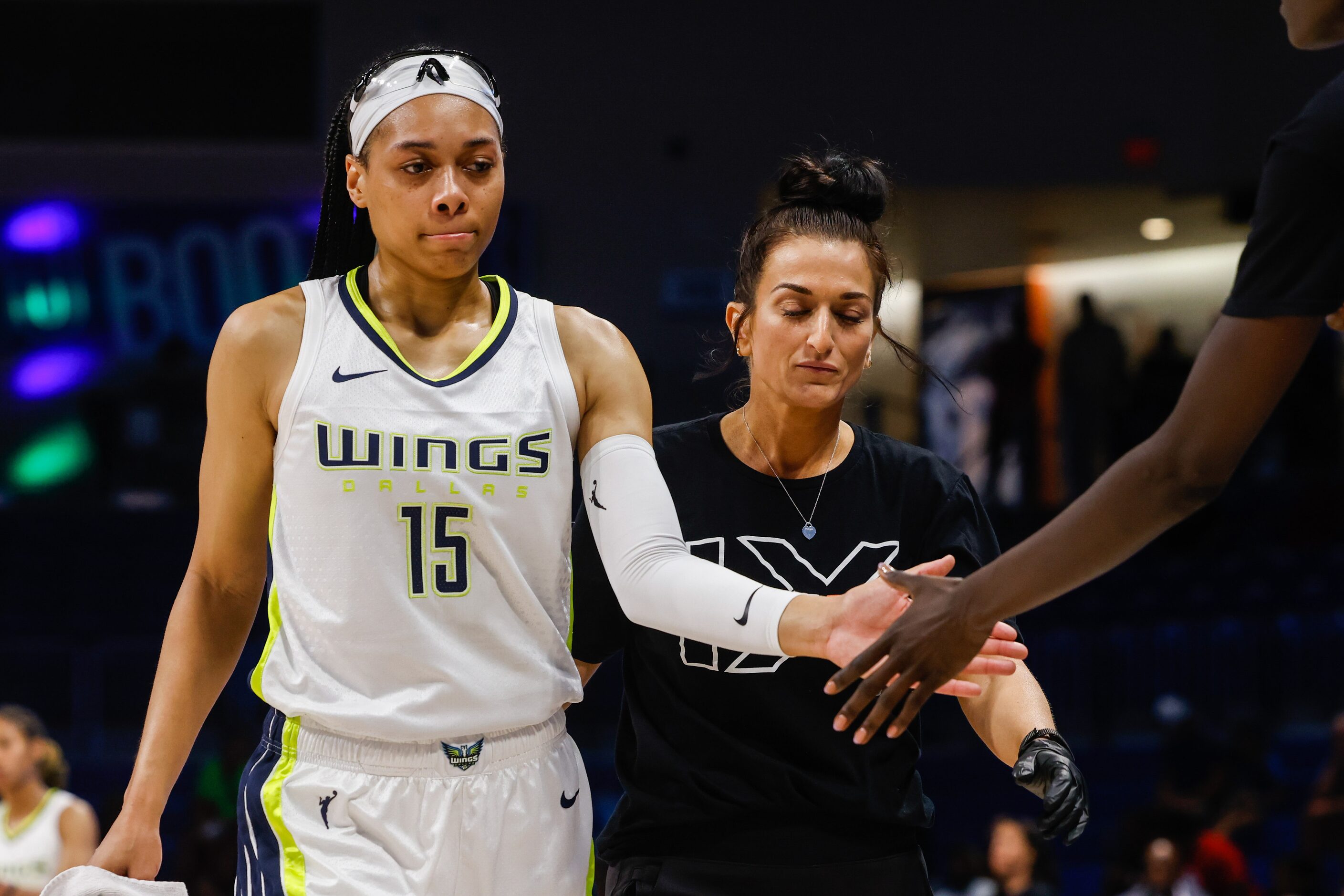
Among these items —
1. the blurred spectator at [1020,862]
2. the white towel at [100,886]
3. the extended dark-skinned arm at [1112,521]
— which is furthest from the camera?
the blurred spectator at [1020,862]

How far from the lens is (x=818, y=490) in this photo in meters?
2.65

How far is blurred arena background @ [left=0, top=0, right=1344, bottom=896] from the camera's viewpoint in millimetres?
8984

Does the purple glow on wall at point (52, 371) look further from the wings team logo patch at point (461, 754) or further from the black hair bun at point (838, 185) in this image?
the wings team logo patch at point (461, 754)

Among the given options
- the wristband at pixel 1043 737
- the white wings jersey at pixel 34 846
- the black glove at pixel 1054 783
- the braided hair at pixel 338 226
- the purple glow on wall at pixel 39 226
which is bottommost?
the white wings jersey at pixel 34 846

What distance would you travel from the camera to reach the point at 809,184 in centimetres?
276

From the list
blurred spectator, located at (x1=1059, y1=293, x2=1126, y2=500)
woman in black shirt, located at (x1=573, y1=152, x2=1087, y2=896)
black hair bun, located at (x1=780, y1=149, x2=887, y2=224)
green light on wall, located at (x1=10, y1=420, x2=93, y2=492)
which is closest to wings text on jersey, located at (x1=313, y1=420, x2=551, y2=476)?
woman in black shirt, located at (x1=573, y1=152, x2=1087, y2=896)

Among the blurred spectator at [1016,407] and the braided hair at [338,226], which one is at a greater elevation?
the blurred spectator at [1016,407]

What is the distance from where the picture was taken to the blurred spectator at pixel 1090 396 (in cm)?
1044

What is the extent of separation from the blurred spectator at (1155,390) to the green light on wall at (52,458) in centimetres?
693

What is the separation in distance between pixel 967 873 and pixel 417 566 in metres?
5.50

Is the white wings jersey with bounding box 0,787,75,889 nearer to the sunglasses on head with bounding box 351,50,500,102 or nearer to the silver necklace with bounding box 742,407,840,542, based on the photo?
the silver necklace with bounding box 742,407,840,542

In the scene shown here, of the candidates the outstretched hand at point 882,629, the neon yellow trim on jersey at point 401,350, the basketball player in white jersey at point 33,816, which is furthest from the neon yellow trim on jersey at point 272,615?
the basketball player in white jersey at point 33,816

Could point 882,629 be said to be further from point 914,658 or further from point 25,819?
point 25,819

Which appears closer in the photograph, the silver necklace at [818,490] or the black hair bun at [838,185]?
the silver necklace at [818,490]
